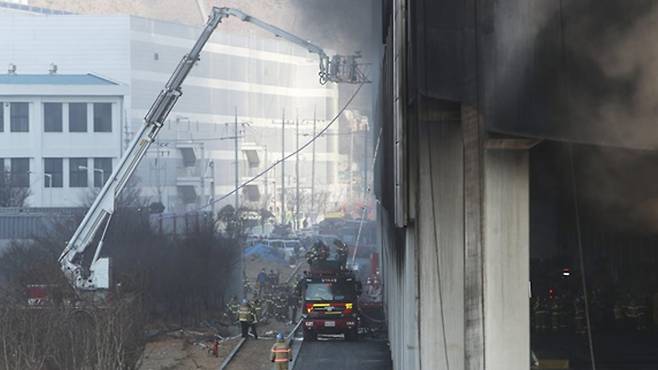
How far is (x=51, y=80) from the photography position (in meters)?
58.3

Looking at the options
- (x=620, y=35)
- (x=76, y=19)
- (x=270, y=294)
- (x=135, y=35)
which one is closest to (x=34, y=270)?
(x=270, y=294)

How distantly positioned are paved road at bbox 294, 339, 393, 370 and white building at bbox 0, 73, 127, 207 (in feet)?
90.6

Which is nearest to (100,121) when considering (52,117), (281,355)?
(52,117)

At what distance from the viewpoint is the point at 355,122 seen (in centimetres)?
6994

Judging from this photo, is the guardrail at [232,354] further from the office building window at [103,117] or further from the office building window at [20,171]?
the office building window at [20,171]

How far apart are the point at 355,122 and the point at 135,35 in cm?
1478

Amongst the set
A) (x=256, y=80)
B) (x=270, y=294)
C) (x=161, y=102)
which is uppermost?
(x=256, y=80)

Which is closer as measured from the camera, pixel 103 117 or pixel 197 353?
pixel 197 353

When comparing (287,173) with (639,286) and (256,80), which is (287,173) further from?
(639,286)

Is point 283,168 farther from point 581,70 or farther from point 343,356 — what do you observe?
point 581,70

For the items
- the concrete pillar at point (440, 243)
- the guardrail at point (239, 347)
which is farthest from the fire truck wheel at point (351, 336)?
the concrete pillar at point (440, 243)

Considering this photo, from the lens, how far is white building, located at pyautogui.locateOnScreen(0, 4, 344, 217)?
57.8m

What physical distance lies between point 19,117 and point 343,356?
109ft

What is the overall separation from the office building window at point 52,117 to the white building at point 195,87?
222 cm
